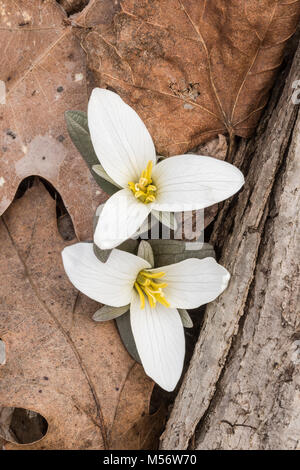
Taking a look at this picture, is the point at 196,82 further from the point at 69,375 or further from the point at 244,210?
the point at 69,375

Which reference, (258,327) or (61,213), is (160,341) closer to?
(258,327)

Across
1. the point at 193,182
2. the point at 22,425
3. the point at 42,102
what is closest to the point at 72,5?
the point at 42,102

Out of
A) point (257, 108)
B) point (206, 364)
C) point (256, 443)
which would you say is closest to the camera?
point (256, 443)

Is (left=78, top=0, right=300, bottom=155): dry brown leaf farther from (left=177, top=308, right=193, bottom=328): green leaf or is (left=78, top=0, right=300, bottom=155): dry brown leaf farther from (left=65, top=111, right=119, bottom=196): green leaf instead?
(left=177, top=308, right=193, bottom=328): green leaf

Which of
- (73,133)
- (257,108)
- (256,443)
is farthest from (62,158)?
(256,443)

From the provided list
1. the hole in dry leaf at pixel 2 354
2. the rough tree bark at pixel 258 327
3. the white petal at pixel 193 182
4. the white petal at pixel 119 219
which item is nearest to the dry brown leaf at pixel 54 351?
the hole in dry leaf at pixel 2 354

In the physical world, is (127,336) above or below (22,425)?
above
